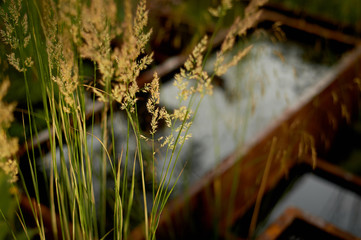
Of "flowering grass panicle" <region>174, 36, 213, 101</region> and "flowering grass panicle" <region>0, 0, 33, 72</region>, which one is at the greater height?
"flowering grass panicle" <region>0, 0, 33, 72</region>

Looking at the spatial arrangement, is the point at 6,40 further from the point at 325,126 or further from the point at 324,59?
the point at 324,59

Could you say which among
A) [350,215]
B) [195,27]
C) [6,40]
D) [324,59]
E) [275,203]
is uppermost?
[195,27]

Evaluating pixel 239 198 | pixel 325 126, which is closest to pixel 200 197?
pixel 239 198

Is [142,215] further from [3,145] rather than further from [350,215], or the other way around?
[350,215]

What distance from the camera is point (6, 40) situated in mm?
789

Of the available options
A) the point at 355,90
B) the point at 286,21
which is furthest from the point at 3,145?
the point at 286,21

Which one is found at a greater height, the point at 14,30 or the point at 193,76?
the point at 14,30

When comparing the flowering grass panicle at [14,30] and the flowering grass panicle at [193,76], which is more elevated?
the flowering grass panicle at [14,30]

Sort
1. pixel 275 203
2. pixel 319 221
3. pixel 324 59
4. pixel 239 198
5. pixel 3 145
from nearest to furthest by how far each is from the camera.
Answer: pixel 3 145 < pixel 319 221 < pixel 239 198 < pixel 275 203 < pixel 324 59

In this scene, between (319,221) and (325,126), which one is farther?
(325,126)

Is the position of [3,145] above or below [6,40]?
below

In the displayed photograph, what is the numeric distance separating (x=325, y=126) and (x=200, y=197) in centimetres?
122

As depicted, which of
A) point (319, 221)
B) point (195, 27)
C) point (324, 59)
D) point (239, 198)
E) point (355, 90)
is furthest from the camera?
point (324, 59)

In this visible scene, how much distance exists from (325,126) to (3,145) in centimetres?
204
